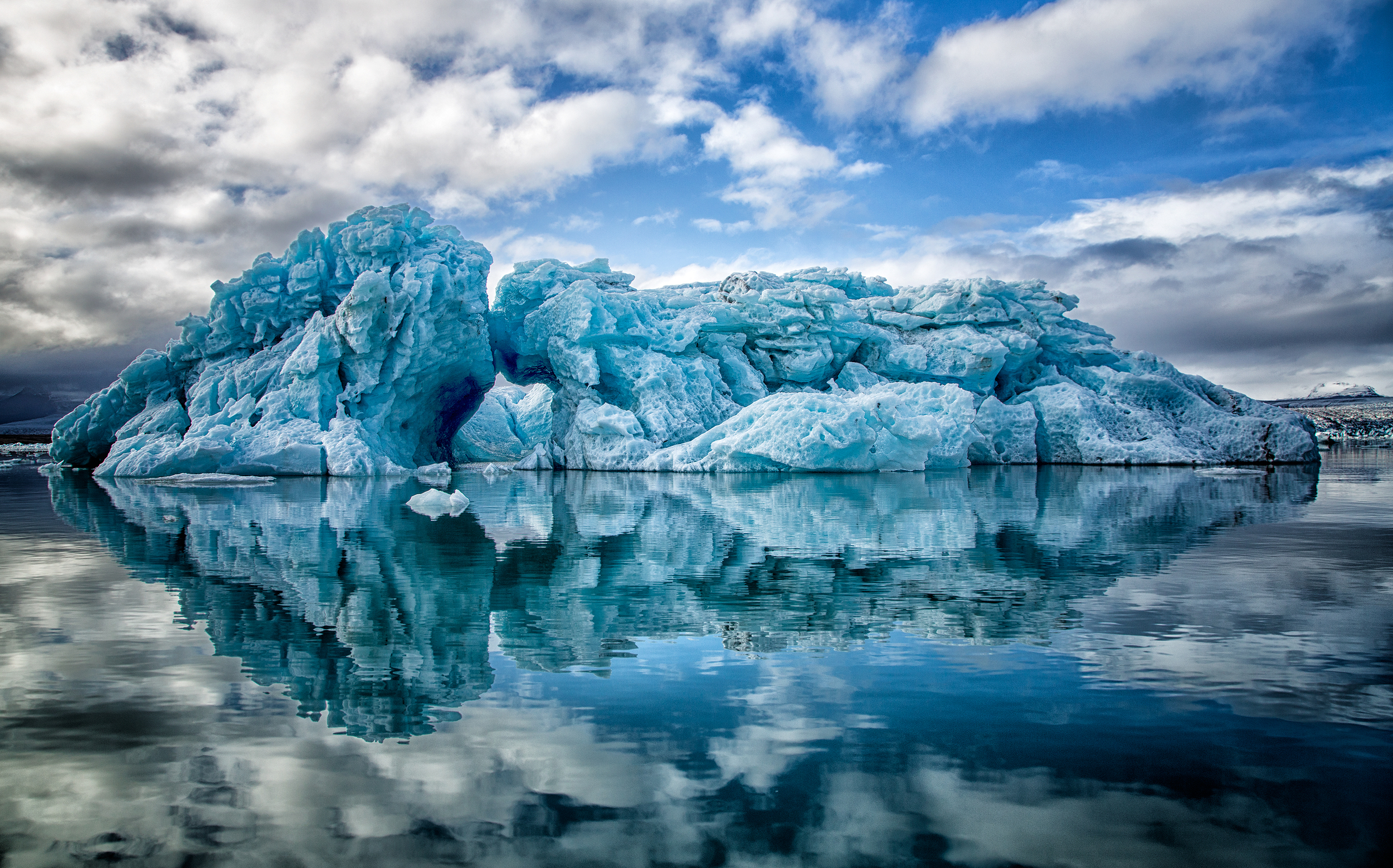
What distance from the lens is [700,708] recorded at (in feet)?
7.93

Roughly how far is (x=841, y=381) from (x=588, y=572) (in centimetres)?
2021

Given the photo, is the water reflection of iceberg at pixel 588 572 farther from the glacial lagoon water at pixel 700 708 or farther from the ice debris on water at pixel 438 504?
the ice debris on water at pixel 438 504

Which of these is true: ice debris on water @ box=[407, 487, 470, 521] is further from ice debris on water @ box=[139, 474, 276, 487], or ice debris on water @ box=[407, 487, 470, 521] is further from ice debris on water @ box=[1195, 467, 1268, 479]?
ice debris on water @ box=[1195, 467, 1268, 479]

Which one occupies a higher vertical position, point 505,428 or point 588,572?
point 505,428

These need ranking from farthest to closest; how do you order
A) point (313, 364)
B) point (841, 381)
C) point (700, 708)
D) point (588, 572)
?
point (841, 381) → point (313, 364) → point (588, 572) → point (700, 708)

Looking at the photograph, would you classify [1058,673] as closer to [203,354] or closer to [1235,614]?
[1235,614]

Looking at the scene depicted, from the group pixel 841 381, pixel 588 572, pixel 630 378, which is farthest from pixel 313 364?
pixel 588 572

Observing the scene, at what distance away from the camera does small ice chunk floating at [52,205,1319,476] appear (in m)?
→ 17.5

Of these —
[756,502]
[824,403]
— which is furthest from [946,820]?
[824,403]

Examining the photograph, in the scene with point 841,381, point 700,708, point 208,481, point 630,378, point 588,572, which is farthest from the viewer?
point 841,381

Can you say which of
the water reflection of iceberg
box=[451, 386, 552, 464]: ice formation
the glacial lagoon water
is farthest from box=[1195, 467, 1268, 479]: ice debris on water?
box=[451, 386, 552, 464]: ice formation

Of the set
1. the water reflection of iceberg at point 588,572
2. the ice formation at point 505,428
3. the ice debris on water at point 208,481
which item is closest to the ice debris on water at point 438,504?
the water reflection of iceberg at point 588,572

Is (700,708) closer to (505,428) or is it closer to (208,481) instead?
(208,481)

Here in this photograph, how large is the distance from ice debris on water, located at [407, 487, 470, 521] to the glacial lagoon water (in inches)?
133
